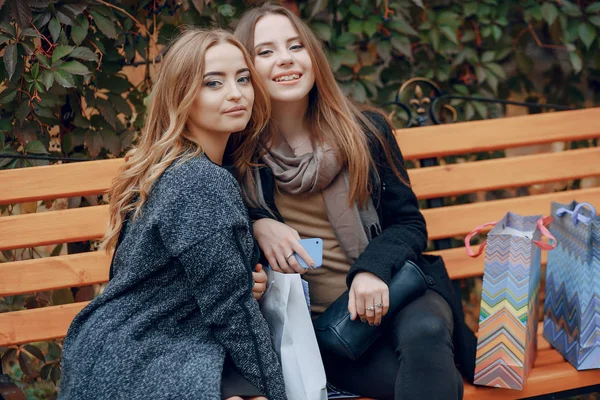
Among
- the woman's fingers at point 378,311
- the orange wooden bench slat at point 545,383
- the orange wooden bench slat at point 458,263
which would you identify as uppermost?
the woman's fingers at point 378,311

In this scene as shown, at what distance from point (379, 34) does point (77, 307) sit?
1558 millimetres

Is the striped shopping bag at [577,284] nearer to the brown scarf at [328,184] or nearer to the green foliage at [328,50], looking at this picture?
the brown scarf at [328,184]

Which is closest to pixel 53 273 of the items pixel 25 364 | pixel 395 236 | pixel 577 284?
pixel 25 364

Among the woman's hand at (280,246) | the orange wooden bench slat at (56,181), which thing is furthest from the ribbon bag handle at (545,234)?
the orange wooden bench slat at (56,181)

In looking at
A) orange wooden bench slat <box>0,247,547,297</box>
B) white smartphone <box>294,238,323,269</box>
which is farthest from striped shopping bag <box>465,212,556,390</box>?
orange wooden bench slat <box>0,247,547,297</box>

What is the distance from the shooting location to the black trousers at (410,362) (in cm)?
202

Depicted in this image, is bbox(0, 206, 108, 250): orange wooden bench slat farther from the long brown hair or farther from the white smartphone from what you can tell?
the white smartphone

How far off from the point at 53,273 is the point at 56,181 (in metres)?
0.29

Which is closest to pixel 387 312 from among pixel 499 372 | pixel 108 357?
pixel 499 372

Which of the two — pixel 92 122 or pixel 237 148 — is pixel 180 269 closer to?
pixel 237 148

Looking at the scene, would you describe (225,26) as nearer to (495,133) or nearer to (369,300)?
(495,133)

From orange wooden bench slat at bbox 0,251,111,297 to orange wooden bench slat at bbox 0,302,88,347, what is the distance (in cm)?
7

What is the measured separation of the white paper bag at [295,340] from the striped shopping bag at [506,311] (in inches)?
20.4

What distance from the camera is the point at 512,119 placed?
2906 mm
